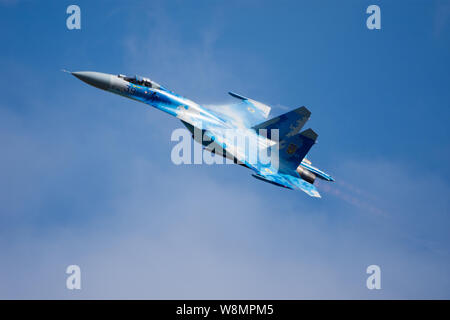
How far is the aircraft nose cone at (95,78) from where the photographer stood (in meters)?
40.0

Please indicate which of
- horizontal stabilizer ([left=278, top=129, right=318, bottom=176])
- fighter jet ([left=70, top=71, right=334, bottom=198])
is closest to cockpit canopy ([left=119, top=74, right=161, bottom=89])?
fighter jet ([left=70, top=71, right=334, bottom=198])

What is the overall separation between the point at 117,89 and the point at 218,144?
10212mm

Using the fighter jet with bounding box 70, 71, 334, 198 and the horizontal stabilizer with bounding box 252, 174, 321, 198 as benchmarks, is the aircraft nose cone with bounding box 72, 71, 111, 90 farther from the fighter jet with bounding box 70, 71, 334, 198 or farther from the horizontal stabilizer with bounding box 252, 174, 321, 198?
the horizontal stabilizer with bounding box 252, 174, 321, 198

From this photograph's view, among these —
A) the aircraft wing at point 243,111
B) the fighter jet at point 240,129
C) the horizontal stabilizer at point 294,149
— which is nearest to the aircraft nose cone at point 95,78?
the fighter jet at point 240,129

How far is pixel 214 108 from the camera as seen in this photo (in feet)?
145

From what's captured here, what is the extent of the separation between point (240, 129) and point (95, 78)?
13033mm

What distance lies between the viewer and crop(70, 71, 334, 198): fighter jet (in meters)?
38.6

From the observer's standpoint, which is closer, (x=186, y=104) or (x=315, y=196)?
(x=315, y=196)

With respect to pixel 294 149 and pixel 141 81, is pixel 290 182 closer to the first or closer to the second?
pixel 294 149

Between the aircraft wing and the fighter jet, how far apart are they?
5.4 inches

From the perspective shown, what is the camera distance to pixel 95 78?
40281 mm

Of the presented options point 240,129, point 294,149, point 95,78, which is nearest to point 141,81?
point 95,78
